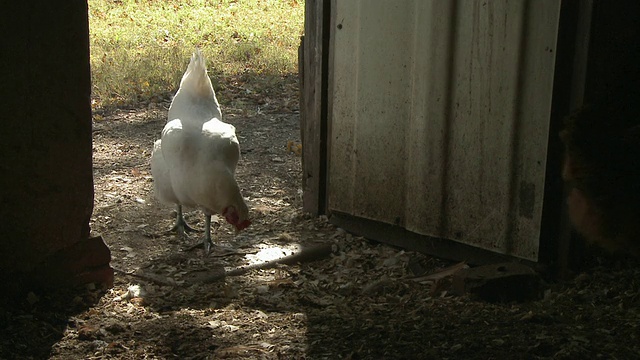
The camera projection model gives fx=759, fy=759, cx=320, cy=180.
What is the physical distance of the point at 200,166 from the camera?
573 centimetres

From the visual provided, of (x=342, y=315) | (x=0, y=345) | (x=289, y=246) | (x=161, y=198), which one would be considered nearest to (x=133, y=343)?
(x=0, y=345)

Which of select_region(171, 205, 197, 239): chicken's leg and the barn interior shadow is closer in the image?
the barn interior shadow

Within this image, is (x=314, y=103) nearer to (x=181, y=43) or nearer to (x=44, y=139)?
(x=44, y=139)

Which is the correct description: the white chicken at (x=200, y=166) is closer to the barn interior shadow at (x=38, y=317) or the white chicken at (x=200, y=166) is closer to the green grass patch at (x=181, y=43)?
the barn interior shadow at (x=38, y=317)

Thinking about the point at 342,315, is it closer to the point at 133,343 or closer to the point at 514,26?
the point at 133,343

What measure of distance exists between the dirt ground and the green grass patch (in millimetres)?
3628

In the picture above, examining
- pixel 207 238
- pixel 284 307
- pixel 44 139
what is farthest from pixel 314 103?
pixel 44 139

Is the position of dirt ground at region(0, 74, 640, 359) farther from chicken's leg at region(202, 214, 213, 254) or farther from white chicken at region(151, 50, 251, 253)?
white chicken at region(151, 50, 251, 253)

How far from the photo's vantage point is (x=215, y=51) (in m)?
11.8

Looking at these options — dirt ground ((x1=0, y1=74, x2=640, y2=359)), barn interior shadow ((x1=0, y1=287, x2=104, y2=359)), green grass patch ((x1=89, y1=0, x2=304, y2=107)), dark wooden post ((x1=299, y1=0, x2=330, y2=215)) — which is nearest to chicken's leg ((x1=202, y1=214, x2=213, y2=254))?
dirt ground ((x1=0, y1=74, x2=640, y2=359))

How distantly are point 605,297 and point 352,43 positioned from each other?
2504mm

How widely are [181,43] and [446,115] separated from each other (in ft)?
26.2

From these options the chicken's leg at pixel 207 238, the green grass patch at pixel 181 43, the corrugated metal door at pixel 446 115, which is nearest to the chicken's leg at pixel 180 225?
the chicken's leg at pixel 207 238

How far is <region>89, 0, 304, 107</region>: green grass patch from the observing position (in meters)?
10.4
